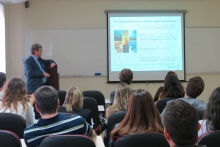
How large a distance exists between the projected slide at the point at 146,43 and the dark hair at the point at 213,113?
4.93 meters

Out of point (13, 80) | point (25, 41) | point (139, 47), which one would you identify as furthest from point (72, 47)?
point (13, 80)

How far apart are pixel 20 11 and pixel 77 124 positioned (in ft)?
18.2

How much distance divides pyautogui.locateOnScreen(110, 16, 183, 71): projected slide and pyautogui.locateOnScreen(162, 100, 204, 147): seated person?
599cm

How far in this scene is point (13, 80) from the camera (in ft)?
11.3

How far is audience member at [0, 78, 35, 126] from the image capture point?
10.9 ft

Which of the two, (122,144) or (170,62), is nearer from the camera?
(122,144)

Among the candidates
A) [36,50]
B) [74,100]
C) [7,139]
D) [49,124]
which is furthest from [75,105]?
[36,50]

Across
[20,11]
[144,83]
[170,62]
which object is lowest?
[144,83]

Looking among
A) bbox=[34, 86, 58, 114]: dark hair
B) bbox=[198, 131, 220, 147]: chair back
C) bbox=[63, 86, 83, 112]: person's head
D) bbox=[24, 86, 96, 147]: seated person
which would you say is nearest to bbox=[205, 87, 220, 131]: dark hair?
bbox=[198, 131, 220, 147]: chair back

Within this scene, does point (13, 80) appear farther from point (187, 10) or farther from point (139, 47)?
point (187, 10)

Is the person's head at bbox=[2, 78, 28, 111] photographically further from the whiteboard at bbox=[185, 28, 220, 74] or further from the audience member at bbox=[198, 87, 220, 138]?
the whiteboard at bbox=[185, 28, 220, 74]

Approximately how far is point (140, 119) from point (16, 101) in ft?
5.18

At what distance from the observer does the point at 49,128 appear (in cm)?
229

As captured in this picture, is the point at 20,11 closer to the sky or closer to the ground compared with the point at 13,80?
closer to the sky
